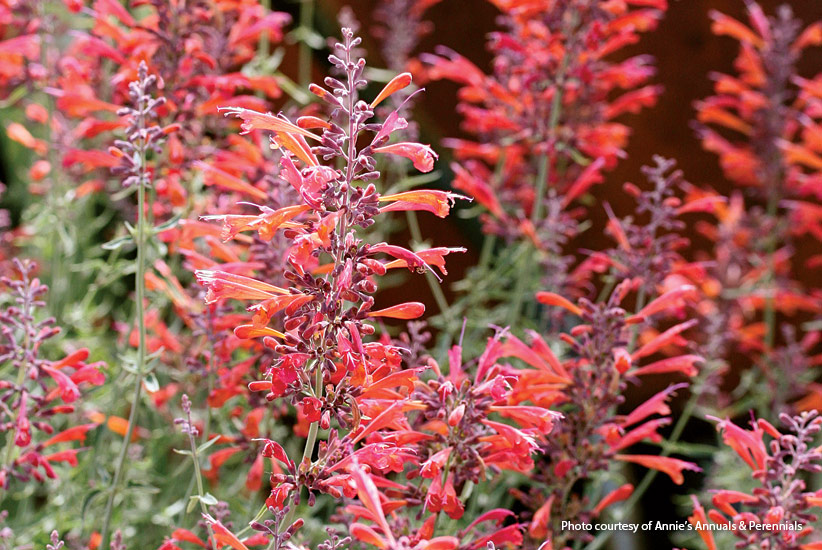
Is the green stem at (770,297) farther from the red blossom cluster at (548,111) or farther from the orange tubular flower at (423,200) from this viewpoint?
the orange tubular flower at (423,200)

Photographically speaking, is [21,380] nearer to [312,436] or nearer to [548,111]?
[312,436]

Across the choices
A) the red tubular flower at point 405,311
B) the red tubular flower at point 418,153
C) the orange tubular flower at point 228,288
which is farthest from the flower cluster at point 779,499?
the orange tubular flower at point 228,288

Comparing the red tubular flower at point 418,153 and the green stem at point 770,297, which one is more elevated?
the red tubular flower at point 418,153

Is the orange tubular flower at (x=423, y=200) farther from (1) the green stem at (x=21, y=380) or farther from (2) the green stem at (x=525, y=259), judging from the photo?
(2) the green stem at (x=525, y=259)

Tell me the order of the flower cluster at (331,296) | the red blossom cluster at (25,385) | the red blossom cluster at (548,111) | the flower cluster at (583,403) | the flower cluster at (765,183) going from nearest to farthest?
the flower cluster at (331,296)
the red blossom cluster at (25,385)
the flower cluster at (583,403)
the red blossom cluster at (548,111)
the flower cluster at (765,183)

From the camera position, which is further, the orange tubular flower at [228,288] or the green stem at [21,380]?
the green stem at [21,380]

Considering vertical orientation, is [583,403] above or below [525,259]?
below

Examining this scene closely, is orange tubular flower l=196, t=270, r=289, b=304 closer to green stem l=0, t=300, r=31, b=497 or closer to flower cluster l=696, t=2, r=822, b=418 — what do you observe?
green stem l=0, t=300, r=31, b=497

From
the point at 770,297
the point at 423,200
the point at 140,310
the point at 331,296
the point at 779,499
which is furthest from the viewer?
the point at 770,297

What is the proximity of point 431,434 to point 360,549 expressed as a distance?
1.01 ft

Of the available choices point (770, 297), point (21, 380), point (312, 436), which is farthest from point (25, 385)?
point (770, 297)

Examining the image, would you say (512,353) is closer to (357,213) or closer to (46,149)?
(357,213)

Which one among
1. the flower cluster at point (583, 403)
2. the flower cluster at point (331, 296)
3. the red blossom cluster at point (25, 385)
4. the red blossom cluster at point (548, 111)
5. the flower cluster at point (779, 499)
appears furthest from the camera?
the red blossom cluster at point (548, 111)

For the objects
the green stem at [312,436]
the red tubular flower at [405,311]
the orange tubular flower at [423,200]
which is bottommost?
the green stem at [312,436]
